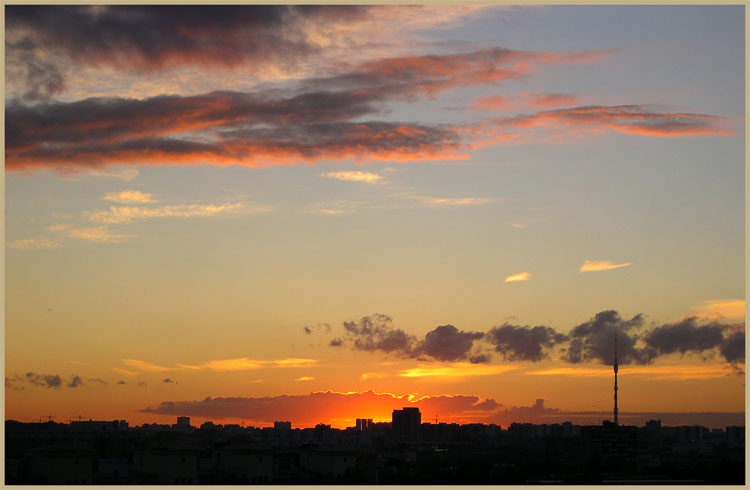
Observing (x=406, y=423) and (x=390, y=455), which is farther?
(x=406, y=423)

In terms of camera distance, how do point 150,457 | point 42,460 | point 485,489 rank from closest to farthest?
point 485,489
point 42,460
point 150,457

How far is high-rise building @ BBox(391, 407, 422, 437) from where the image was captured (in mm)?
72438

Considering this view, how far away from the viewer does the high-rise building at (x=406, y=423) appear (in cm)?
7244

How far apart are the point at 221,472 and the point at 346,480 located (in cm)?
467

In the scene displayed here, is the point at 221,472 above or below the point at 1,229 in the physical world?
below

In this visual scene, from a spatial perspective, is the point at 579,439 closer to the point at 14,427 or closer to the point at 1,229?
the point at 14,427

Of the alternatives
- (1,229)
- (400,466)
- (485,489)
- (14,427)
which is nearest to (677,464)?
(400,466)

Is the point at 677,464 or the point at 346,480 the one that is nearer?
the point at 346,480

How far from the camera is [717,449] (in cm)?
5503

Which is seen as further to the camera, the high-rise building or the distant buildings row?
the high-rise building

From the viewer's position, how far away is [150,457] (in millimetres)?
35875

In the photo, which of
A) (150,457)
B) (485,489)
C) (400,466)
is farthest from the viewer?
(400,466)

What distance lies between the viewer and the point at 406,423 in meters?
73.3

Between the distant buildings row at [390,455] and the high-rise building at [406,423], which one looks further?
the high-rise building at [406,423]
